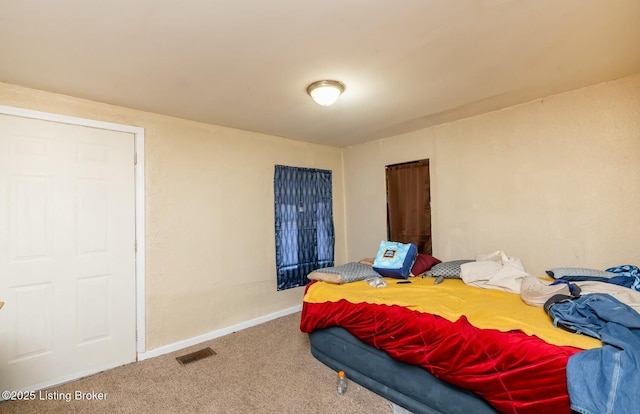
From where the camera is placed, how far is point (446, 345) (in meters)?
1.81

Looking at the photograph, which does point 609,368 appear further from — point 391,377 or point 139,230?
point 139,230

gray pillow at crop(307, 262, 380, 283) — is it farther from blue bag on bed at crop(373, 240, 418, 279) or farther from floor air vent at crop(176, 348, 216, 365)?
floor air vent at crop(176, 348, 216, 365)

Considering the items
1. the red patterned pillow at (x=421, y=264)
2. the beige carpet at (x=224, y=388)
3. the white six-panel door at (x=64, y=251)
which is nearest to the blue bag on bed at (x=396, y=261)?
the red patterned pillow at (x=421, y=264)

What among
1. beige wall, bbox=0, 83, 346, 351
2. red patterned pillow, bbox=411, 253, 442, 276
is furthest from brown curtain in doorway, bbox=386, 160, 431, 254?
beige wall, bbox=0, 83, 346, 351

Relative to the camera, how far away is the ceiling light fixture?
238 cm

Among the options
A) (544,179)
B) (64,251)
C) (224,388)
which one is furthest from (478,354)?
(64,251)

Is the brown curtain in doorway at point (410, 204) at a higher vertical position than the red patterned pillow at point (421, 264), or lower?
higher

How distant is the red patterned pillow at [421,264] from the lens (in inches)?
124

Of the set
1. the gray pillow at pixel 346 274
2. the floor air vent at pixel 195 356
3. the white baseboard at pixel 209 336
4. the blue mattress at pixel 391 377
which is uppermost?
the gray pillow at pixel 346 274

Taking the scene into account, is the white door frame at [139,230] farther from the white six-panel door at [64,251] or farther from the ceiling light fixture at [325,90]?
the ceiling light fixture at [325,90]

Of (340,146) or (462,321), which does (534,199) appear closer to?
(462,321)

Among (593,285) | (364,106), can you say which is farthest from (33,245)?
(593,285)

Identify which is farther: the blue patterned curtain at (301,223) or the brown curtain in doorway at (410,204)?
the blue patterned curtain at (301,223)

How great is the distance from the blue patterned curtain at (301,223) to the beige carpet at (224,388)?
119cm
